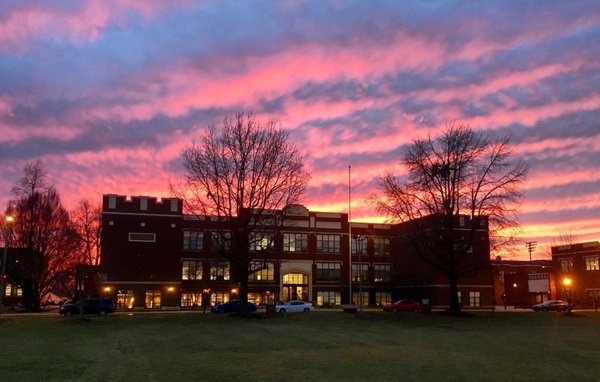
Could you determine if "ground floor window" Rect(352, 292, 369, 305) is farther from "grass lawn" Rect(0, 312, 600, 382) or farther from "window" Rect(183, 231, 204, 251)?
"grass lawn" Rect(0, 312, 600, 382)

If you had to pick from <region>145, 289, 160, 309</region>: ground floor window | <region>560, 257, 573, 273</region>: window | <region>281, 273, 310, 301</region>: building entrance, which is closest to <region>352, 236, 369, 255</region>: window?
<region>281, 273, 310, 301</region>: building entrance

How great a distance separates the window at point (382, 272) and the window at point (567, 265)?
1273 inches

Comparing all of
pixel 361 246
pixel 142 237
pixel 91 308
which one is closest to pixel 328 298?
pixel 361 246

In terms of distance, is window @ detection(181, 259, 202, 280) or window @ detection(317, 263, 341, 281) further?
window @ detection(317, 263, 341, 281)

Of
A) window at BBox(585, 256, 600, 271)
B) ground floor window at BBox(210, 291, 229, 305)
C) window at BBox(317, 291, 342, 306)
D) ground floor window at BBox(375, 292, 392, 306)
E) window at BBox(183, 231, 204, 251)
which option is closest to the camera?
ground floor window at BBox(210, 291, 229, 305)

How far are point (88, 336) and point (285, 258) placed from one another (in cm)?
6480

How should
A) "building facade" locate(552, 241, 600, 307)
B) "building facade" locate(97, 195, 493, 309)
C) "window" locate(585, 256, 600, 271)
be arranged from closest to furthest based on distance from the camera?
"building facade" locate(97, 195, 493, 309) < "building facade" locate(552, 241, 600, 307) < "window" locate(585, 256, 600, 271)

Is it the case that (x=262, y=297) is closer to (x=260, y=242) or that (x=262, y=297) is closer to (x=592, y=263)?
(x=260, y=242)

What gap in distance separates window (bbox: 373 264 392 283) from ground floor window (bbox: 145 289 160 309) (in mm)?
37822

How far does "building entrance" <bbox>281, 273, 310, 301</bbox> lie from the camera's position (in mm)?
96500

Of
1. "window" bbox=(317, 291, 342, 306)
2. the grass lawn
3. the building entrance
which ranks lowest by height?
the grass lawn

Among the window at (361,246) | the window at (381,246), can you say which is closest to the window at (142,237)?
the window at (361,246)

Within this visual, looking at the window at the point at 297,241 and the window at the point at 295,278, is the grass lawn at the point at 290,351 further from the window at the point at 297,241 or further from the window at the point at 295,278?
the window at the point at 295,278

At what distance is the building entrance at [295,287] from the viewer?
96.5 metres
